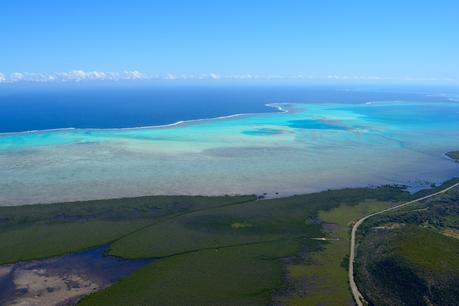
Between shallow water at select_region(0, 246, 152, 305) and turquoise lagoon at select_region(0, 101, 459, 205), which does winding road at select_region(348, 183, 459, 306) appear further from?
shallow water at select_region(0, 246, 152, 305)

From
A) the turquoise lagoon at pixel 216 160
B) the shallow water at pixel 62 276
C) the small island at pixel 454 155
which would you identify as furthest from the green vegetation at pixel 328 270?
the small island at pixel 454 155

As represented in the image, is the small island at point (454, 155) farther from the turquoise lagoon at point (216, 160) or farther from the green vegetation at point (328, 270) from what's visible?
the green vegetation at point (328, 270)

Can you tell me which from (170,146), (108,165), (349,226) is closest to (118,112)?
(170,146)

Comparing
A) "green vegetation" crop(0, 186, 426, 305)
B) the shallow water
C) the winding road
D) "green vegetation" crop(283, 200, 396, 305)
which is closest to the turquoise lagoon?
"green vegetation" crop(0, 186, 426, 305)

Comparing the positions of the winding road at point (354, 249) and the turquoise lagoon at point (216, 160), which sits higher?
the turquoise lagoon at point (216, 160)

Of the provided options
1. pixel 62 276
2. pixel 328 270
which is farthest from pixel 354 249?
pixel 62 276

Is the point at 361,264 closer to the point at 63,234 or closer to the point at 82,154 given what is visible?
the point at 63,234

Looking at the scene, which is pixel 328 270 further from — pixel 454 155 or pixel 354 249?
pixel 454 155
